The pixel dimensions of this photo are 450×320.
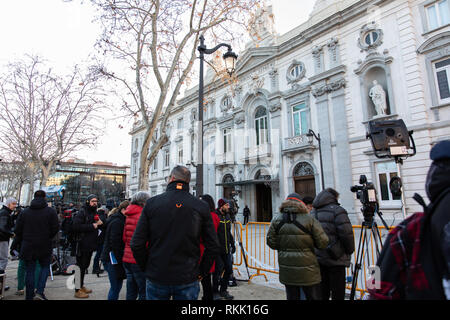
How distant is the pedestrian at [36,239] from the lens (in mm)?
4547

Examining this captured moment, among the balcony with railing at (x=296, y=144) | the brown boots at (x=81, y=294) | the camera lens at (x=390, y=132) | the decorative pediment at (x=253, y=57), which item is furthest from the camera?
the decorative pediment at (x=253, y=57)

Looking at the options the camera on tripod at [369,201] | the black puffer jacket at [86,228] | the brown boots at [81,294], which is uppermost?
the camera on tripod at [369,201]

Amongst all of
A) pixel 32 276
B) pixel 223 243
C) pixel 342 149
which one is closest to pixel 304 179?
pixel 342 149

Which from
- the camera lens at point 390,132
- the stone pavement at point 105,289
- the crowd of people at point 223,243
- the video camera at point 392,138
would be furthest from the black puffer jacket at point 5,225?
the camera lens at point 390,132

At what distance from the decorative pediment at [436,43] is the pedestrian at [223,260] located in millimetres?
14087

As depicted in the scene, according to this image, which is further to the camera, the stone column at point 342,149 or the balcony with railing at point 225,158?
the balcony with railing at point 225,158

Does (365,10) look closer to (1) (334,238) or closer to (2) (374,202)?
(2) (374,202)

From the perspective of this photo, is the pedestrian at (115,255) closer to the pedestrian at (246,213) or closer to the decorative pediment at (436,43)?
the decorative pediment at (436,43)

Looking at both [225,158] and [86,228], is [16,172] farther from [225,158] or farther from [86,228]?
[86,228]

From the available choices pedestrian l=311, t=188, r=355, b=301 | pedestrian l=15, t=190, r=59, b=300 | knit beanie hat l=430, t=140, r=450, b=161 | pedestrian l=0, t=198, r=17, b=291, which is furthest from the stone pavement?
knit beanie hat l=430, t=140, r=450, b=161

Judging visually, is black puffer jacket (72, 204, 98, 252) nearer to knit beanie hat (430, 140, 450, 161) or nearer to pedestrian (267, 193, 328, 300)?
pedestrian (267, 193, 328, 300)

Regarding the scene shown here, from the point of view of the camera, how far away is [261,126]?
2161cm

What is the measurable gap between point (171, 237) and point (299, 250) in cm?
159
